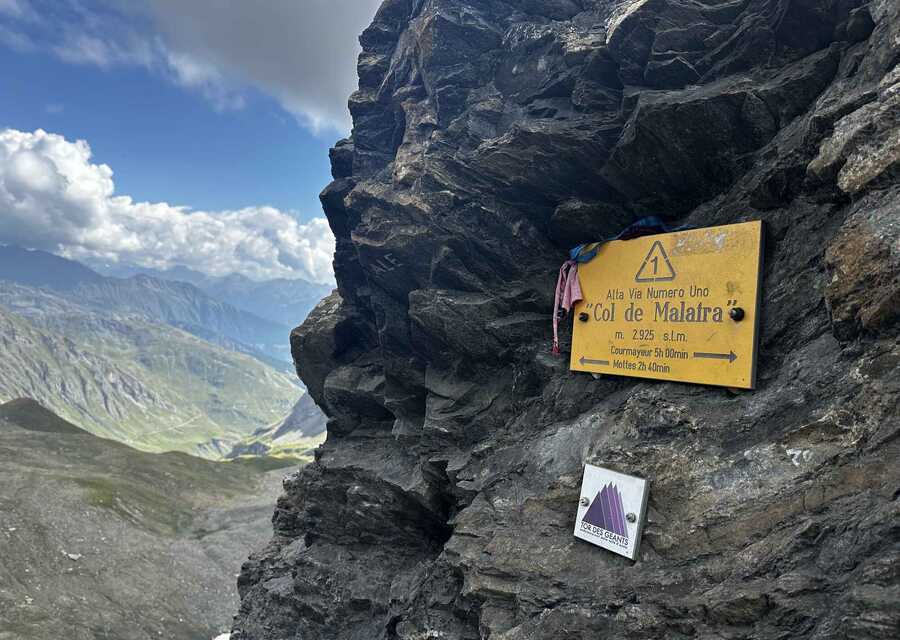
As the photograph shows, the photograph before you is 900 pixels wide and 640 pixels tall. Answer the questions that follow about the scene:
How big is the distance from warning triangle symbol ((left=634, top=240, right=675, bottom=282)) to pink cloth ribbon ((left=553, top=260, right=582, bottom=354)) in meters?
2.16

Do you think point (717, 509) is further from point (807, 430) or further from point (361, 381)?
point (361, 381)

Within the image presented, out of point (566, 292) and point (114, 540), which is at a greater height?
point (566, 292)

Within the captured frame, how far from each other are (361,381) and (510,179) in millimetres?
13177

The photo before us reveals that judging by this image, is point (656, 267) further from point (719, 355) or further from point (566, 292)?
point (566, 292)

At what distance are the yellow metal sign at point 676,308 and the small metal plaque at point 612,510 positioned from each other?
295 cm

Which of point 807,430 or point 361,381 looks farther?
point 361,381

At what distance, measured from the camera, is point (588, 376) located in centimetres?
1609

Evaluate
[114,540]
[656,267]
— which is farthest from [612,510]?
[114,540]

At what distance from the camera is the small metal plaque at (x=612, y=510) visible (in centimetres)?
1202

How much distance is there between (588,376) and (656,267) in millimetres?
3972

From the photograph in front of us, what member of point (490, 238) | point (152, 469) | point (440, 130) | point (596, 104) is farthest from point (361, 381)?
point (152, 469)

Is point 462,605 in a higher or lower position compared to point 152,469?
higher

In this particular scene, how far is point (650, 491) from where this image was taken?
1231 centimetres

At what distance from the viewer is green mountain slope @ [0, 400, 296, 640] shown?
188 ft
